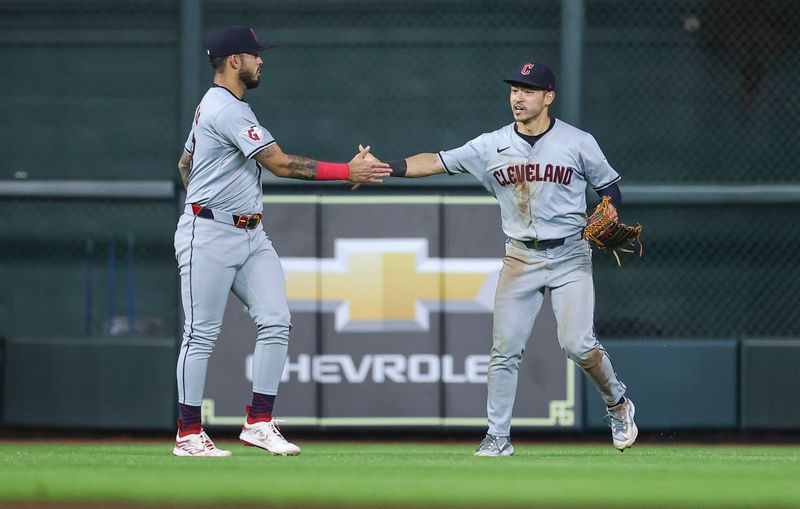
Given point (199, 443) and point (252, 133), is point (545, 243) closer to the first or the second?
point (252, 133)

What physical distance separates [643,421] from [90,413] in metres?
3.24

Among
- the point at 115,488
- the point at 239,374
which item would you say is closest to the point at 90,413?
the point at 239,374

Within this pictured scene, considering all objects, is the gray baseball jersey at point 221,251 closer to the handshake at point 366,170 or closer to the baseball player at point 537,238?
the handshake at point 366,170

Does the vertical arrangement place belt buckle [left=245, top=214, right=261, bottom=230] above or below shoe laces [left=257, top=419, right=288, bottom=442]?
above

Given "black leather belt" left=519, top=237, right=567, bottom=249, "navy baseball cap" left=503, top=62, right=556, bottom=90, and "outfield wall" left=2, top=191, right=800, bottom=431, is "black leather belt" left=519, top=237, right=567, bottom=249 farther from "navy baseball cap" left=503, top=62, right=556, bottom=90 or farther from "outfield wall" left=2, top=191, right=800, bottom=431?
"outfield wall" left=2, top=191, right=800, bottom=431

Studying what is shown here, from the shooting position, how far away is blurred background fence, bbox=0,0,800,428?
8.54 meters

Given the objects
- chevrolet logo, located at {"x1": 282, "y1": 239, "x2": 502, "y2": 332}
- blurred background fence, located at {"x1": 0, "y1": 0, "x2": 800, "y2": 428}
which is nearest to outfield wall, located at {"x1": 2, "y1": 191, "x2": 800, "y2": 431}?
chevrolet logo, located at {"x1": 282, "y1": 239, "x2": 502, "y2": 332}

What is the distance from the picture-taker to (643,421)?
25.7 ft

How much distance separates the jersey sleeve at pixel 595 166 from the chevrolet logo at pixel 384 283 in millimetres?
1862

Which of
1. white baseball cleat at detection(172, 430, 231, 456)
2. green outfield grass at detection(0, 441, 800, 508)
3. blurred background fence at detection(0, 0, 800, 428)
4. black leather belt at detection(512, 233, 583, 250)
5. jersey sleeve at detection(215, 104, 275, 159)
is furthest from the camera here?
blurred background fence at detection(0, 0, 800, 428)

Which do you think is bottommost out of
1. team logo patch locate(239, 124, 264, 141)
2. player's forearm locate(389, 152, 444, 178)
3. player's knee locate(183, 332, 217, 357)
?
player's knee locate(183, 332, 217, 357)

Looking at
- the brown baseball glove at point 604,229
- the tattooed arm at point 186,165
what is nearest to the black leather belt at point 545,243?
the brown baseball glove at point 604,229

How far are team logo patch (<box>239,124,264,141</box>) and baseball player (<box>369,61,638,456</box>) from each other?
72 cm

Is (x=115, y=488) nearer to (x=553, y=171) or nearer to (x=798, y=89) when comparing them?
(x=553, y=171)
